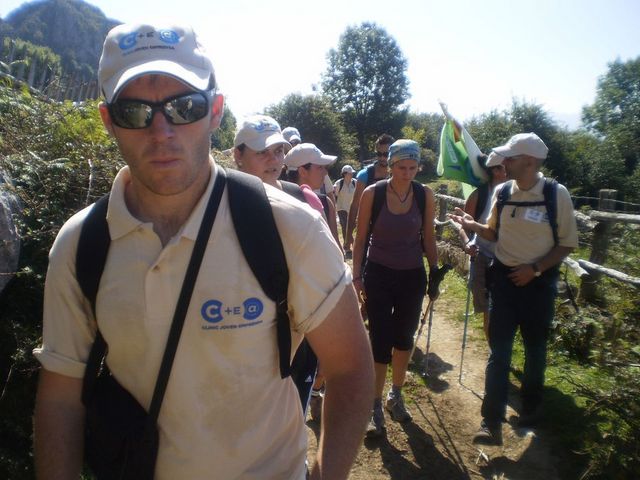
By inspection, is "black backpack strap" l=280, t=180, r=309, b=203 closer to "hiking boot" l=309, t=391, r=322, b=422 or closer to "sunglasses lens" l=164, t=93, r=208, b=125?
"hiking boot" l=309, t=391, r=322, b=422

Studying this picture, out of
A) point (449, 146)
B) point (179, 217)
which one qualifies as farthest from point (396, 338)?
point (449, 146)

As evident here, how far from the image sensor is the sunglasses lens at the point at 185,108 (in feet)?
4.22

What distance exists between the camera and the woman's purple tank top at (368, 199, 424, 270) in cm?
376

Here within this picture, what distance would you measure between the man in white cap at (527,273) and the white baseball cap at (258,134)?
193cm

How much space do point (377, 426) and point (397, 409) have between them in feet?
1.13

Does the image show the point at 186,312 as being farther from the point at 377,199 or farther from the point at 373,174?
the point at 373,174

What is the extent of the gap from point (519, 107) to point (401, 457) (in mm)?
27887

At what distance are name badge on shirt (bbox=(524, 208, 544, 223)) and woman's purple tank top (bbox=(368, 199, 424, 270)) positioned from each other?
2.84ft

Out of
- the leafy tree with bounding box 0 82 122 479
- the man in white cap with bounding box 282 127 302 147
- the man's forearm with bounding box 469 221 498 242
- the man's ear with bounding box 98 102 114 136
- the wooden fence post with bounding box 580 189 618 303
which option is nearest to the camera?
the man's ear with bounding box 98 102 114 136

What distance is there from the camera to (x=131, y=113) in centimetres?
129

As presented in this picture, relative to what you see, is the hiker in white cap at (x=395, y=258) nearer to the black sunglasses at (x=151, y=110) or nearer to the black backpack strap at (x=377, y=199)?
the black backpack strap at (x=377, y=199)

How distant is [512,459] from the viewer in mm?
3463

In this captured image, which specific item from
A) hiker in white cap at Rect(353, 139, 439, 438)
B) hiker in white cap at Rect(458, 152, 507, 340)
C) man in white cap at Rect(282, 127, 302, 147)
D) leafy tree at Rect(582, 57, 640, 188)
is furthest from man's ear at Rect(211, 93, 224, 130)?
leafy tree at Rect(582, 57, 640, 188)

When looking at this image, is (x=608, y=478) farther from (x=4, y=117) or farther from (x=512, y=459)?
(x=4, y=117)
